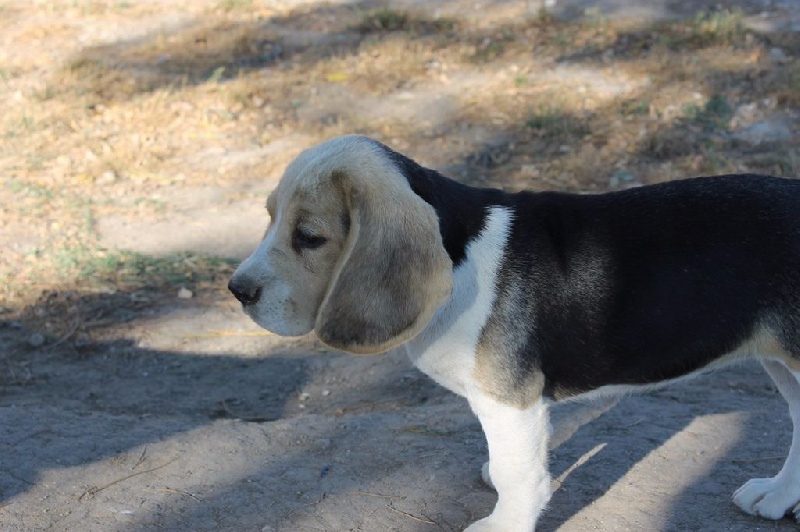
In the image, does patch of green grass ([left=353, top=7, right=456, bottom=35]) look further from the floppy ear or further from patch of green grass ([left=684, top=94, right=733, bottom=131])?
the floppy ear

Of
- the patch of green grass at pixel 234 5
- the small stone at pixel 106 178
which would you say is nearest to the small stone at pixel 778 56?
the small stone at pixel 106 178

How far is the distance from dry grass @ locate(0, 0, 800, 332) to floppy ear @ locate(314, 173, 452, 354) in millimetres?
3985

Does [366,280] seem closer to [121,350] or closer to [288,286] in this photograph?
[288,286]

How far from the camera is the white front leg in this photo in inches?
137

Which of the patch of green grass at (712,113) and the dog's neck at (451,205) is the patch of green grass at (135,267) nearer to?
the dog's neck at (451,205)

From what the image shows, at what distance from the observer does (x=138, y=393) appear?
558 centimetres

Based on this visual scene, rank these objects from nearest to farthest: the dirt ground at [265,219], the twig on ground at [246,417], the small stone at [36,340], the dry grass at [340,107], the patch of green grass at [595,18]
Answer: the dirt ground at [265,219] < the twig on ground at [246,417] < the small stone at [36,340] < the dry grass at [340,107] < the patch of green grass at [595,18]

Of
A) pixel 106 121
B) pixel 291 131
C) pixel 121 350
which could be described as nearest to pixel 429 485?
pixel 121 350

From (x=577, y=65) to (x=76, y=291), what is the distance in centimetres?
588

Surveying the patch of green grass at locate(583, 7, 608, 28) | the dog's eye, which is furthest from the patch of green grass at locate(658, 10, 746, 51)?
the dog's eye

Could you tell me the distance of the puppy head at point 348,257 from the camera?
10.5 ft

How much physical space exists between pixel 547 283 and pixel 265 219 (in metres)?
4.74

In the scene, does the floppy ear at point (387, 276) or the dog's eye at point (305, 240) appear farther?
the dog's eye at point (305, 240)

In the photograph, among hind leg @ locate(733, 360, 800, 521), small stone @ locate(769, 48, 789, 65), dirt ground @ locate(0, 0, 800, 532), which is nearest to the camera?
hind leg @ locate(733, 360, 800, 521)
